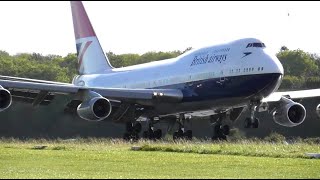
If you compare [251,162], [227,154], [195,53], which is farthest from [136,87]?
[251,162]

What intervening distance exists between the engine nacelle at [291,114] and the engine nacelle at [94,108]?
9.20 metres

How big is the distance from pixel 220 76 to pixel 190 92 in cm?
212

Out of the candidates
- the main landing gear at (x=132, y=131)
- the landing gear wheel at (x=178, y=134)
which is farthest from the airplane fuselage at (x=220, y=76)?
the main landing gear at (x=132, y=131)

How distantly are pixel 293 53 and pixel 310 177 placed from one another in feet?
182

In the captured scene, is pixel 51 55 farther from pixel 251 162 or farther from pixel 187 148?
pixel 251 162

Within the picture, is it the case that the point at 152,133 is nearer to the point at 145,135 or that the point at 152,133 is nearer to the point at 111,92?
the point at 145,135

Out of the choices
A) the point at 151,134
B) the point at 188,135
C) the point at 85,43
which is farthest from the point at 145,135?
the point at 85,43

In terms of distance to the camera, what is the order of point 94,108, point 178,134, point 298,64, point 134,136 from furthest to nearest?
point 298,64, point 178,134, point 134,136, point 94,108

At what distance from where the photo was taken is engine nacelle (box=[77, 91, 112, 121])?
3959cm

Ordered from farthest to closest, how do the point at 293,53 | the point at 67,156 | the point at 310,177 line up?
the point at 293,53 → the point at 67,156 → the point at 310,177

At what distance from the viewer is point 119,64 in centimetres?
7662

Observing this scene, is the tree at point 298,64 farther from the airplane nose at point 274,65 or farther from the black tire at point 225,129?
the airplane nose at point 274,65

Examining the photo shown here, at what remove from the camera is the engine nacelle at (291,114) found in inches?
1693

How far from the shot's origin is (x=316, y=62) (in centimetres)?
7431
